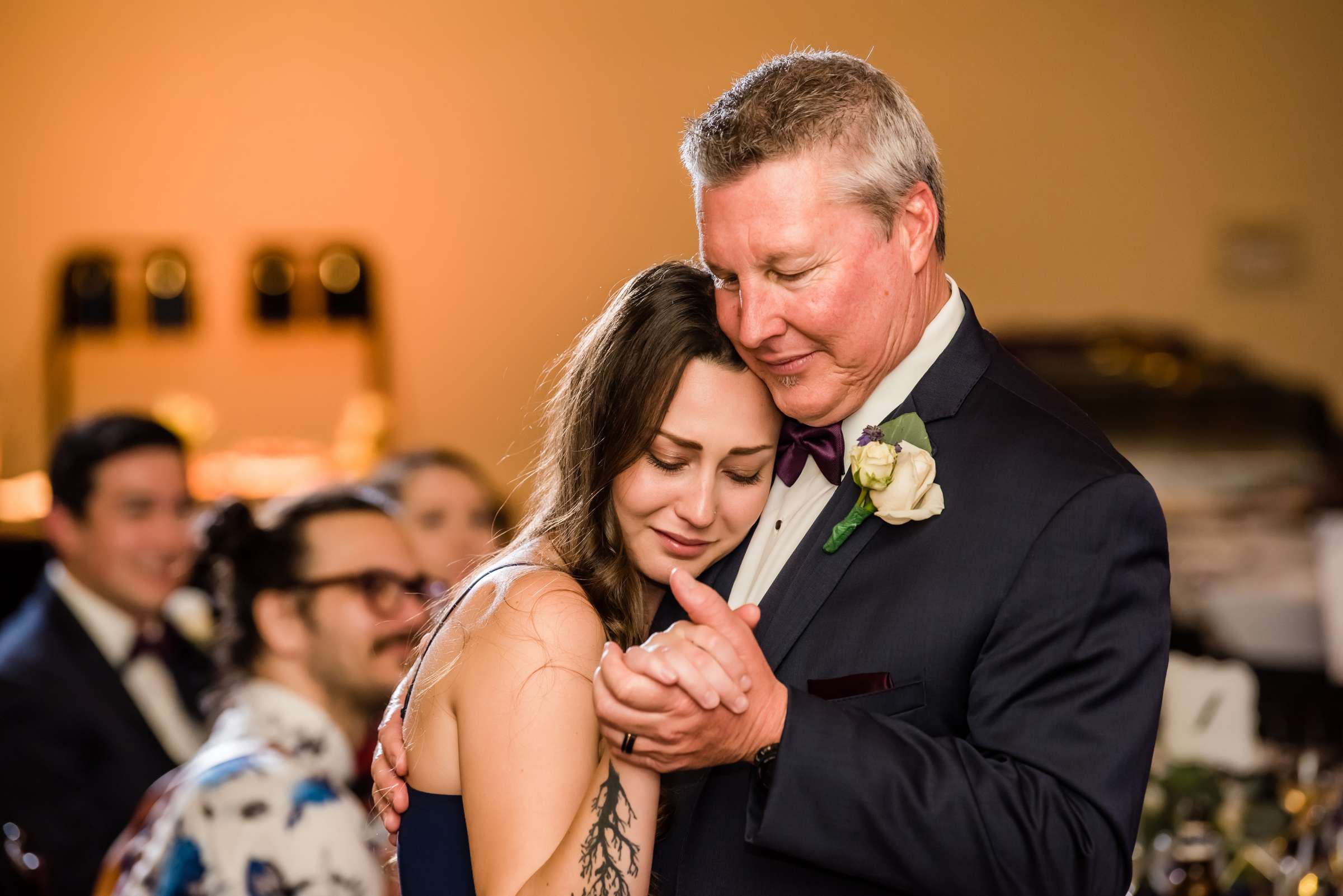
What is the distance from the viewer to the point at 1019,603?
1.55 m


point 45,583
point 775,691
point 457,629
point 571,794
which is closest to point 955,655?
point 775,691

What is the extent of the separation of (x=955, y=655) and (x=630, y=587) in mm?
488

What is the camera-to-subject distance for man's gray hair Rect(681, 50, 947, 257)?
1654 mm

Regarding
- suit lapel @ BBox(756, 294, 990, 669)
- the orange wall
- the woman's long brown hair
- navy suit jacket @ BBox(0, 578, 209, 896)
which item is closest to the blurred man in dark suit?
navy suit jacket @ BBox(0, 578, 209, 896)

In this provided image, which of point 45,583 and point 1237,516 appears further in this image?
point 1237,516

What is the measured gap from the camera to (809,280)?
168 centimetres

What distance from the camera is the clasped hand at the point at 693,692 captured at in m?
1.41

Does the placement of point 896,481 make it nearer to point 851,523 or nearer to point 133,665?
point 851,523

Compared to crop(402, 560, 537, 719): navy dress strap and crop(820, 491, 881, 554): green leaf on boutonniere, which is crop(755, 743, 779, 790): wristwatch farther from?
crop(402, 560, 537, 719): navy dress strap

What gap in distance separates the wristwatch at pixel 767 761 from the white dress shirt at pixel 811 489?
0.33m

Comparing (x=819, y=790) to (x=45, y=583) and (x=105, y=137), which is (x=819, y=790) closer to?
(x=45, y=583)

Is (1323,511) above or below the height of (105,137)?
below

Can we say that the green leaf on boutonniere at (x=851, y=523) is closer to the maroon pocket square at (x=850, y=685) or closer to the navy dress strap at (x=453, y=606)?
the maroon pocket square at (x=850, y=685)

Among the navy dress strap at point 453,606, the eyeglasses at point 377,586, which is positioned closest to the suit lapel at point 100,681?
the eyeglasses at point 377,586
